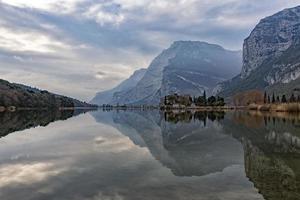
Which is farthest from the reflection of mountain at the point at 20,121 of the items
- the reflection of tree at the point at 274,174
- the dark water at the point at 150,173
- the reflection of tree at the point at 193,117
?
the reflection of tree at the point at 274,174

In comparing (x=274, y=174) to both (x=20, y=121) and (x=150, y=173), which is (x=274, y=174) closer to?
(x=150, y=173)

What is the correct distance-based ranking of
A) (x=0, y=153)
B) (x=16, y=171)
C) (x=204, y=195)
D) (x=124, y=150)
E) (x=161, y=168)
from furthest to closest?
(x=124, y=150), (x=0, y=153), (x=161, y=168), (x=16, y=171), (x=204, y=195)

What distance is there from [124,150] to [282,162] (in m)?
14.5

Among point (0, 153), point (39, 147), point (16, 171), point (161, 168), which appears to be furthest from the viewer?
point (39, 147)

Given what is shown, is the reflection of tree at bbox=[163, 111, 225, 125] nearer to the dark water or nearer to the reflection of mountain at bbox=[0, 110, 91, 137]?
the reflection of mountain at bbox=[0, 110, 91, 137]

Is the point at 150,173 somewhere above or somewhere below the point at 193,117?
below

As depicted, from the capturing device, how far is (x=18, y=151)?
34.8m

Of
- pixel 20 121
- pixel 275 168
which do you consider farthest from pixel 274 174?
pixel 20 121

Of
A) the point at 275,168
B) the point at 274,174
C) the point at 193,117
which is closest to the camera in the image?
the point at 274,174

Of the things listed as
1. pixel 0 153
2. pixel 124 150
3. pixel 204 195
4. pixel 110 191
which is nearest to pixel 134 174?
pixel 110 191

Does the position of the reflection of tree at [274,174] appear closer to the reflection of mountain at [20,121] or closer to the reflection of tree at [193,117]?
the reflection of mountain at [20,121]

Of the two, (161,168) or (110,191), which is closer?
(110,191)

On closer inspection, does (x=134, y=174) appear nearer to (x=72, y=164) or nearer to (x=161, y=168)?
(x=161, y=168)

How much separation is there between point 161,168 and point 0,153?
15.5m
